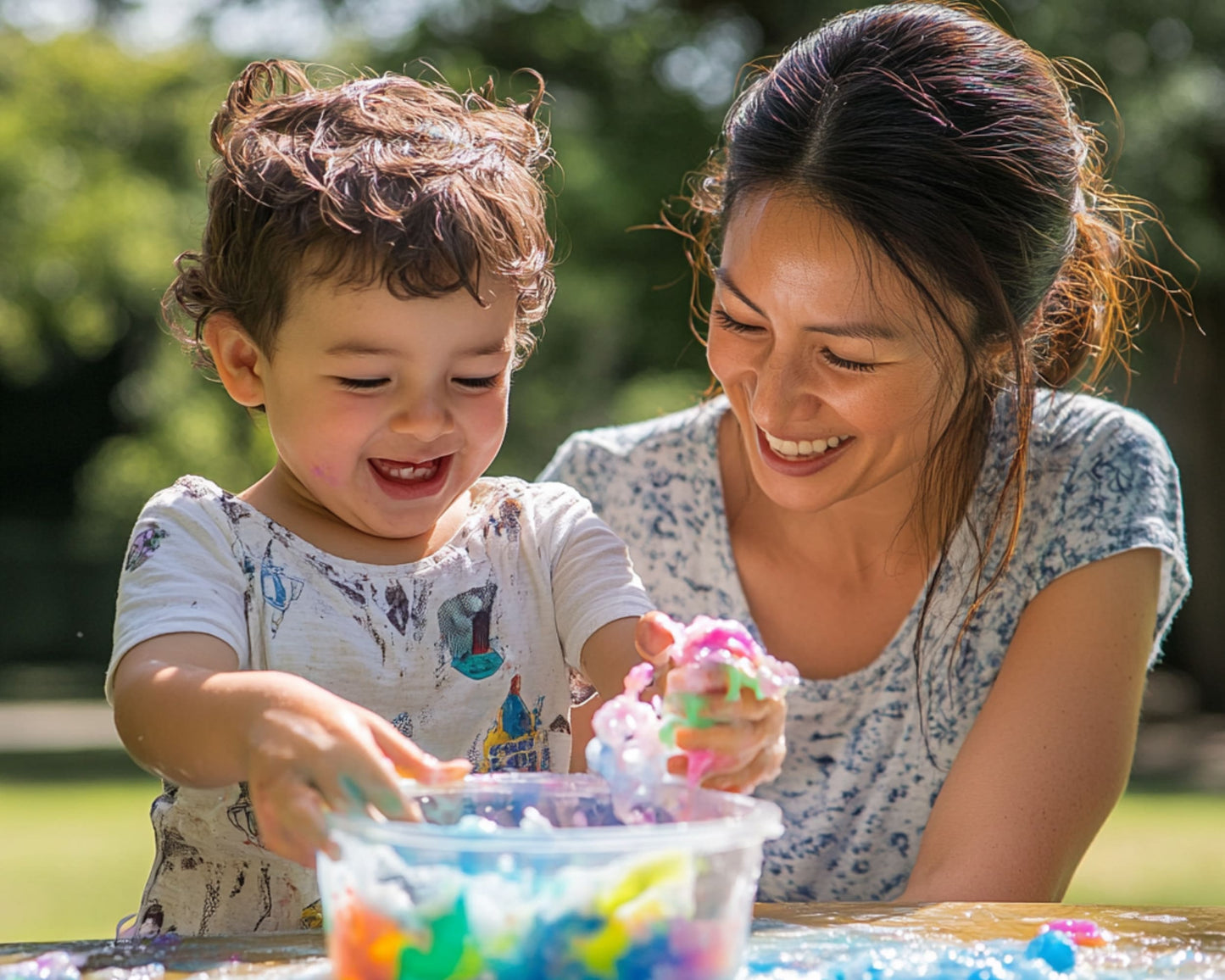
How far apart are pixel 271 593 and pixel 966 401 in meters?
1.15

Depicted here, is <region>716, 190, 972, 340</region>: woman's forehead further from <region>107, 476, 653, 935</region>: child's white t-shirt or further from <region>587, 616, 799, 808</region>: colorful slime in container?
<region>587, 616, 799, 808</region>: colorful slime in container

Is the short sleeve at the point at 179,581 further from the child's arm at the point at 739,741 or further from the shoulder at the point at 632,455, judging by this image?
the shoulder at the point at 632,455

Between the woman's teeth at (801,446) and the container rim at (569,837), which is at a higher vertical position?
the woman's teeth at (801,446)

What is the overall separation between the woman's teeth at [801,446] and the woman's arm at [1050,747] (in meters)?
0.47

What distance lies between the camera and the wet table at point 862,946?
1422 millimetres

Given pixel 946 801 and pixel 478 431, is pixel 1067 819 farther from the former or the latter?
pixel 478 431

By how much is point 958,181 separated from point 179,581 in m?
1.29

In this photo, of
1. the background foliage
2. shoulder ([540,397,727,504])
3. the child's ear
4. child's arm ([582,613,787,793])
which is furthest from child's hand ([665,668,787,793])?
the background foliage

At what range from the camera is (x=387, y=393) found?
1881mm

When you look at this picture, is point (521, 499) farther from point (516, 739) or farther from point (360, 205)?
point (360, 205)

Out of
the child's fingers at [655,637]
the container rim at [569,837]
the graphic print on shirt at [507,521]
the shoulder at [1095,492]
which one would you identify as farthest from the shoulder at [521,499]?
the container rim at [569,837]

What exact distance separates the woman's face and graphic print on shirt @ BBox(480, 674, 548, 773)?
549 millimetres

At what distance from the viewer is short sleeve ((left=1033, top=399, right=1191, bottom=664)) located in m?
2.52

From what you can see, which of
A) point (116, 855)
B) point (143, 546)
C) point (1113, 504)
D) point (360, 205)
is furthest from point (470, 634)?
point (116, 855)
